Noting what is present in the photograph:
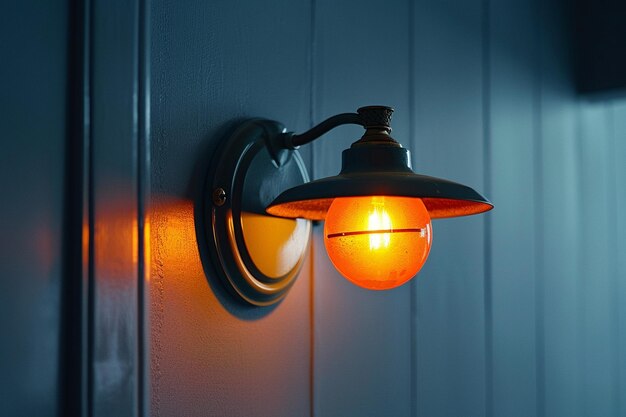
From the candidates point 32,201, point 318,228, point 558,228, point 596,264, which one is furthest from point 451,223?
point 32,201

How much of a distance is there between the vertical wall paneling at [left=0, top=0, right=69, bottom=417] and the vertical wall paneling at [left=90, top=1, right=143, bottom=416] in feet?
0.12

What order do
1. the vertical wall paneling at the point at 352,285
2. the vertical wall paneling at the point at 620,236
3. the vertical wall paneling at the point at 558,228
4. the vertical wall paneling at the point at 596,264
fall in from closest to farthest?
the vertical wall paneling at the point at 352,285
the vertical wall paneling at the point at 558,228
the vertical wall paneling at the point at 596,264
the vertical wall paneling at the point at 620,236

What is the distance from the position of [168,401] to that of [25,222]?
0.97 ft

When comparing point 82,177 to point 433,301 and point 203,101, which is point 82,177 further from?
point 433,301

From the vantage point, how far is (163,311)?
37.8 inches

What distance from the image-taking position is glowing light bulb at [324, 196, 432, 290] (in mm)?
924

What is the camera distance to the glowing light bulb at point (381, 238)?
36.4 inches

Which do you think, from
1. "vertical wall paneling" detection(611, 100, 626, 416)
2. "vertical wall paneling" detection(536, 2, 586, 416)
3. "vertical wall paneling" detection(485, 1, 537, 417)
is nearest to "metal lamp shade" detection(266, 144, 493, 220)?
"vertical wall paneling" detection(485, 1, 537, 417)

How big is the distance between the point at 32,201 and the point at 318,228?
52cm

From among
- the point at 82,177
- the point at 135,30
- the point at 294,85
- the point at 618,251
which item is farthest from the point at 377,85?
the point at 618,251

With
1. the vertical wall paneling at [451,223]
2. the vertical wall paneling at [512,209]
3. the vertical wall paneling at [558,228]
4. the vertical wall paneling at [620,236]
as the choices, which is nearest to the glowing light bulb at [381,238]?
the vertical wall paneling at [451,223]

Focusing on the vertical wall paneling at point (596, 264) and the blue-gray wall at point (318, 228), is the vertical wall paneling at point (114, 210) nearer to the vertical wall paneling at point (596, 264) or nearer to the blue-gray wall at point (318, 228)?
the blue-gray wall at point (318, 228)

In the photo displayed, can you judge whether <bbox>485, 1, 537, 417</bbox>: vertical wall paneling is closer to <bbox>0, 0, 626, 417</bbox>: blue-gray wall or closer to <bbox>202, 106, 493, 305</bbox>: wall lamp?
<bbox>0, 0, 626, 417</bbox>: blue-gray wall

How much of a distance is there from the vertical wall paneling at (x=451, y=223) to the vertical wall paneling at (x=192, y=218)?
1.24 feet
